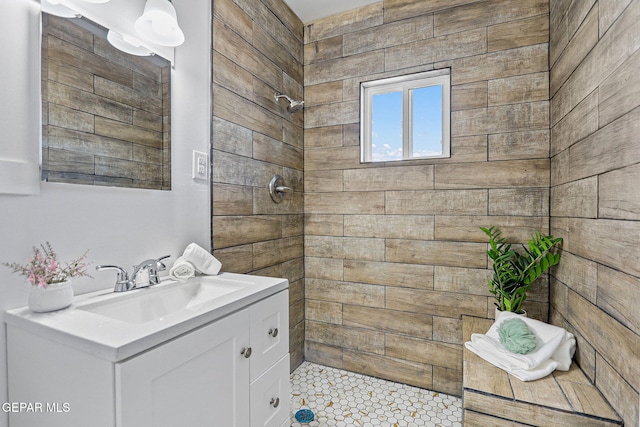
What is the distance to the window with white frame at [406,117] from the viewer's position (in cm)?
217

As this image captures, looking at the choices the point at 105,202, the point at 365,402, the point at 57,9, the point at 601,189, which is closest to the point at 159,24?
the point at 57,9

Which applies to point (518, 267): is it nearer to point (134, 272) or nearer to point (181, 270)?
point (181, 270)

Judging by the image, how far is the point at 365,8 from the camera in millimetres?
2299

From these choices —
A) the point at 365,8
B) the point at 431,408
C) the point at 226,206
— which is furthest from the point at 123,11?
the point at 431,408

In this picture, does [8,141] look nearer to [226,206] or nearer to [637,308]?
[226,206]

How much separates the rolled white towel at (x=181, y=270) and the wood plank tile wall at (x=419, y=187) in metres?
1.22

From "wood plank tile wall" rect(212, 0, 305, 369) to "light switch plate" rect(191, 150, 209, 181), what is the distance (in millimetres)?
58

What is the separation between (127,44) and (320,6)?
60.3 inches

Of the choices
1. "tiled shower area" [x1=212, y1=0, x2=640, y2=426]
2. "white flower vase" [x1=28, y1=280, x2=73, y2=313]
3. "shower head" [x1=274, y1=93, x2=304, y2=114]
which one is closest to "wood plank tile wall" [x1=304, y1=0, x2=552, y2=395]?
"tiled shower area" [x1=212, y1=0, x2=640, y2=426]

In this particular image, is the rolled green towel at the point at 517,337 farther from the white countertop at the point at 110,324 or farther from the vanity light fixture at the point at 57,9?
the vanity light fixture at the point at 57,9

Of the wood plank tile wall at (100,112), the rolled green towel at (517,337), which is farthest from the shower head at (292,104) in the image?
the rolled green towel at (517,337)

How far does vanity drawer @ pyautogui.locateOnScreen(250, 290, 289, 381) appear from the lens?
3.88 feet

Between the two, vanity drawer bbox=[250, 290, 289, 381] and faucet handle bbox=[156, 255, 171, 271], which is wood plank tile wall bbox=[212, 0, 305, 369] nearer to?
faucet handle bbox=[156, 255, 171, 271]

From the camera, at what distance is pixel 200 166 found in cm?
158
